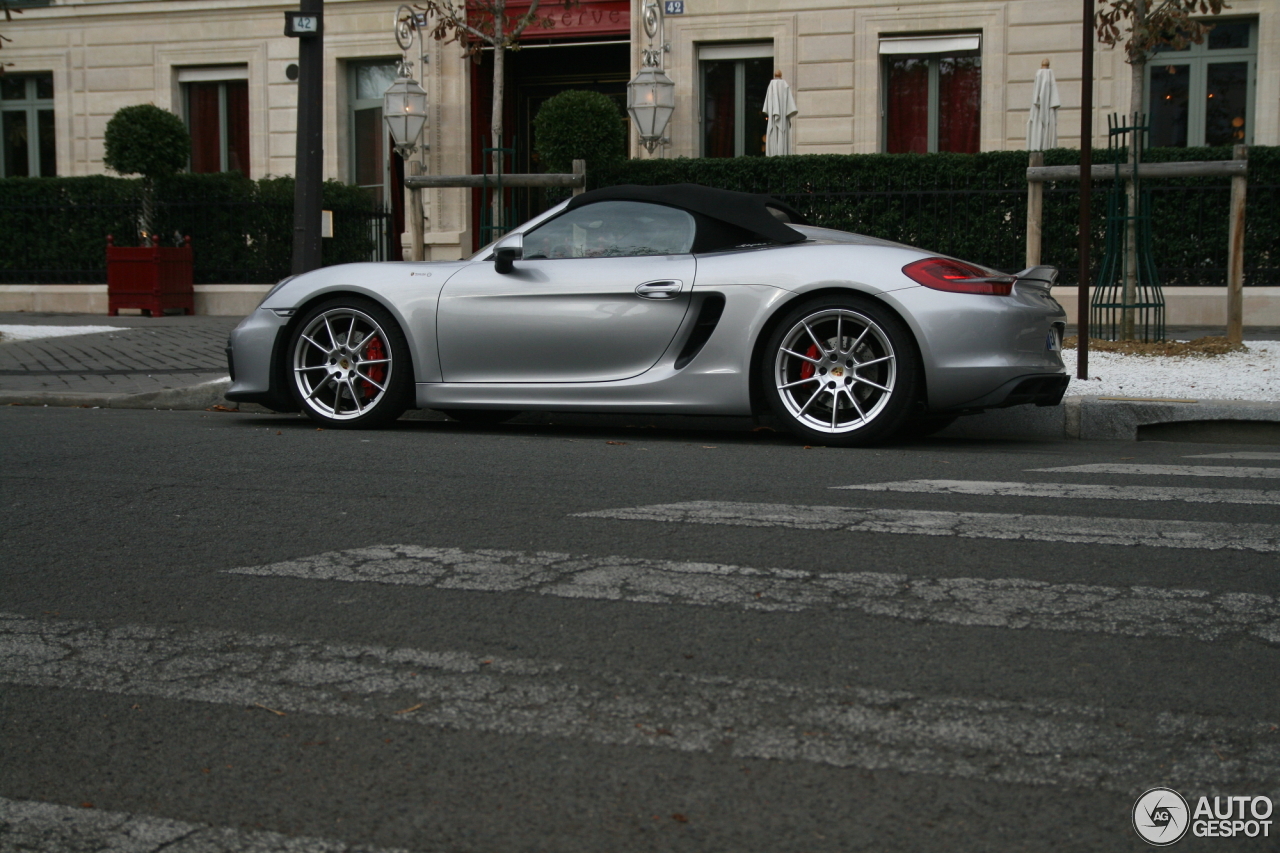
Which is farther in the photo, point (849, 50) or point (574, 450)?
point (849, 50)

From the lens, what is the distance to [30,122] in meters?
24.1

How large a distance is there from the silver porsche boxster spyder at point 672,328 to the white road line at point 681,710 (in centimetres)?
392

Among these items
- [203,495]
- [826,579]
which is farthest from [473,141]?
[826,579]

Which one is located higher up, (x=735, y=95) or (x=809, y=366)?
(x=735, y=95)

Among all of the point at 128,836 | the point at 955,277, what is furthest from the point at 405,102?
the point at 128,836

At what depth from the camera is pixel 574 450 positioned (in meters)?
6.78

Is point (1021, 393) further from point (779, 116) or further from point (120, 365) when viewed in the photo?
point (779, 116)

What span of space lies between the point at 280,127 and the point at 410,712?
21.3 m

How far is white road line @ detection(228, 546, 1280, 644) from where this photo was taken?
3.52 m

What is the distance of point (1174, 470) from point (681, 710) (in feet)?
13.0

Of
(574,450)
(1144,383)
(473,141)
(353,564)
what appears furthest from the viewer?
(473,141)

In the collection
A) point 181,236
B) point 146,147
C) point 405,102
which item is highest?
point 405,102

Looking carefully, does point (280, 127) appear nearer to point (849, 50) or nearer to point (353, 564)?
point (849, 50)

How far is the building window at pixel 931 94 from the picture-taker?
20.1 metres
